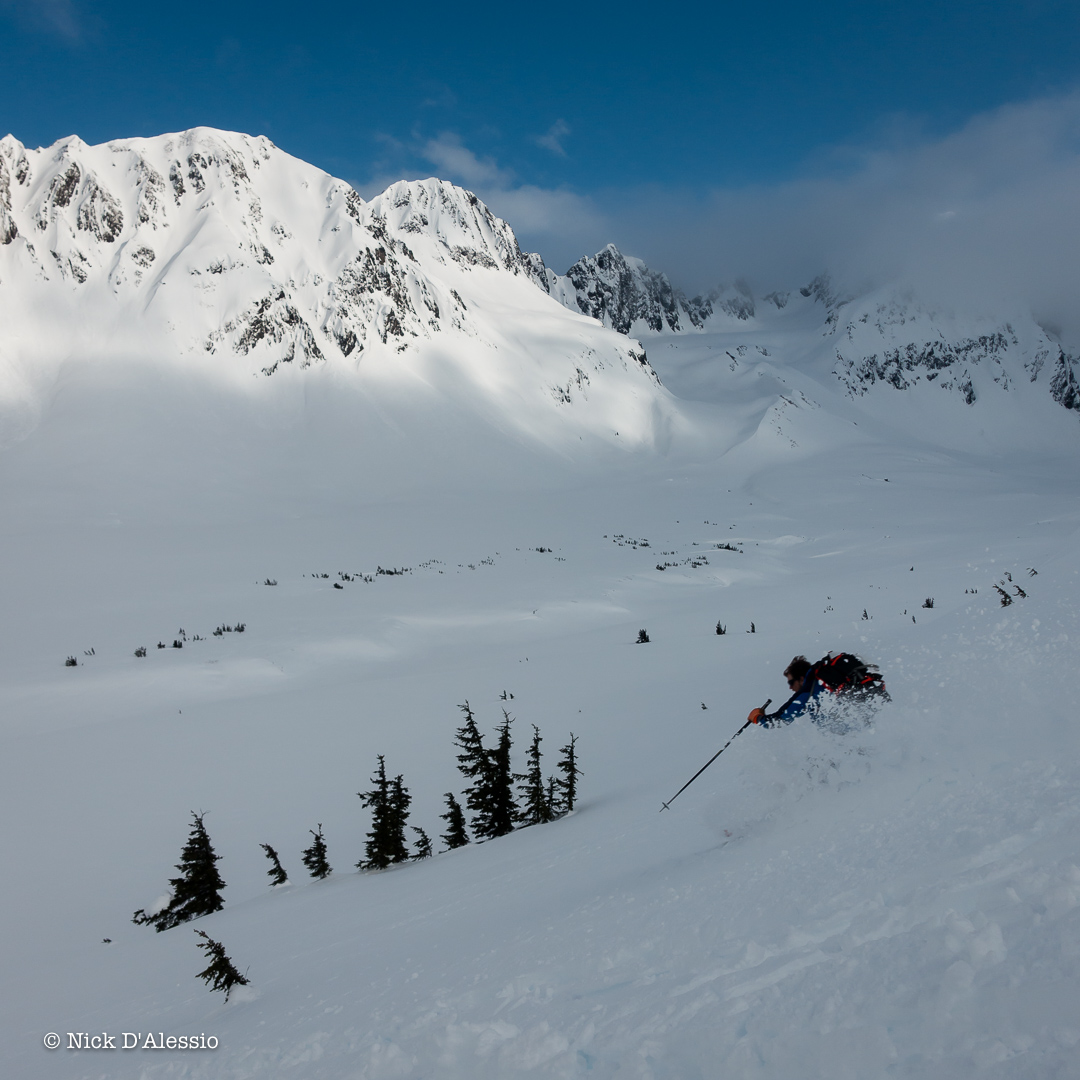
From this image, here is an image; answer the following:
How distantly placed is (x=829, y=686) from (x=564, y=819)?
339cm

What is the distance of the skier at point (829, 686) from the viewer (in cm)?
516

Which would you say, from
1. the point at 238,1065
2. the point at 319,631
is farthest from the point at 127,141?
the point at 238,1065

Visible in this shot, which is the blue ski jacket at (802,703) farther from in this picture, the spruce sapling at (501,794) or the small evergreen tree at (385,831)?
the small evergreen tree at (385,831)

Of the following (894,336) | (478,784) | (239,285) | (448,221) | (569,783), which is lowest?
(569,783)

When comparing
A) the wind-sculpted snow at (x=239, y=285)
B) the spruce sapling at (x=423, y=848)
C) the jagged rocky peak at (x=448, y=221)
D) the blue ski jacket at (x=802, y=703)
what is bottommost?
the spruce sapling at (x=423, y=848)

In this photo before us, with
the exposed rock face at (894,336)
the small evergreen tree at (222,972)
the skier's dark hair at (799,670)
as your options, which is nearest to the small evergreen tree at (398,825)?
the small evergreen tree at (222,972)

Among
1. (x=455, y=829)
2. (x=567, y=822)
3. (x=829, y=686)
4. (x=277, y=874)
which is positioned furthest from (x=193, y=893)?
(x=829, y=686)

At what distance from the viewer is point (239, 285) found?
60.3m

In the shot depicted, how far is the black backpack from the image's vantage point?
17.0 ft

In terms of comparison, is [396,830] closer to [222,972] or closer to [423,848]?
[423,848]

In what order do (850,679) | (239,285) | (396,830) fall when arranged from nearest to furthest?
(850,679), (396,830), (239,285)

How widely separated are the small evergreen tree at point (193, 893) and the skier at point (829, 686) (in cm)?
553

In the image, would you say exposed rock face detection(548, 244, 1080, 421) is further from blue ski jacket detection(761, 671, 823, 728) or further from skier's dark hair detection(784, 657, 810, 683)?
blue ski jacket detection(761, 671, 823, 728)

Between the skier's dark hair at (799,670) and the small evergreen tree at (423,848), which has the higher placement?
the skier's dark hair at (799,670)
